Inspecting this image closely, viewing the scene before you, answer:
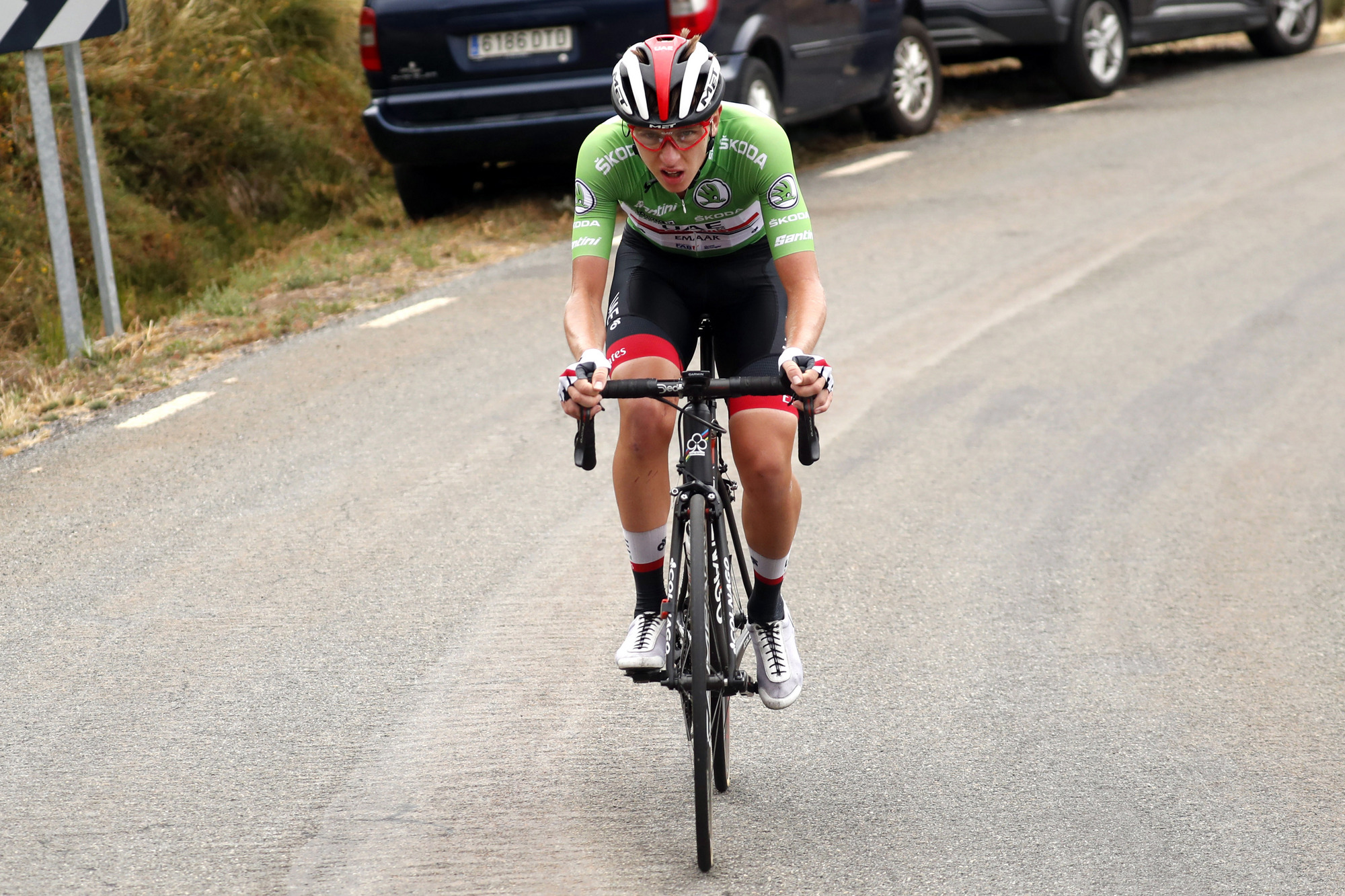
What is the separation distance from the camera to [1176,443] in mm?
6594

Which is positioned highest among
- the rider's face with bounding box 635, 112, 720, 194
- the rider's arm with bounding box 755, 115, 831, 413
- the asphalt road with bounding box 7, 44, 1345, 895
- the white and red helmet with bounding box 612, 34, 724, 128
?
the white and red helmet with bounding box 612, 34, 724, 128

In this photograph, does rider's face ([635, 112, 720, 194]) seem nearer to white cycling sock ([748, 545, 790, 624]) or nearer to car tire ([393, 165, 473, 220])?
white cycling sock ([748, 545, 790, 624])

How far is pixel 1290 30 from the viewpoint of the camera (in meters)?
16.4

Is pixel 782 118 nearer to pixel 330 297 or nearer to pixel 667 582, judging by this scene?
pixel 330 297

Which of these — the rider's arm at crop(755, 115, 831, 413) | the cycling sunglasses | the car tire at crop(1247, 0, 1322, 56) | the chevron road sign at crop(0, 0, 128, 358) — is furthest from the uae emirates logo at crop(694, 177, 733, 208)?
the car tire at crop(1247, 0, 1322, 56)

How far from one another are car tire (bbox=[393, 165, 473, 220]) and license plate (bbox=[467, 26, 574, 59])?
120 cm

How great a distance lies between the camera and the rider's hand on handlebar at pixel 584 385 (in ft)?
11.2

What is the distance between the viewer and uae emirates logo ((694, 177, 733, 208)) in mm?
3941

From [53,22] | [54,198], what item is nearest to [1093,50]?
[53,22]

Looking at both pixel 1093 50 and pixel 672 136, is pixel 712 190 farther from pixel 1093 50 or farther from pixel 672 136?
pixel 1093 50

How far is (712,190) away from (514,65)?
19.6ft

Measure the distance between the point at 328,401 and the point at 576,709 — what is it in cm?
337

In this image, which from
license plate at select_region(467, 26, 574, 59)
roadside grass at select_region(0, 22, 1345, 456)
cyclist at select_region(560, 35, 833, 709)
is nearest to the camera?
cyclist at select_region(560, 35, 833, 709)

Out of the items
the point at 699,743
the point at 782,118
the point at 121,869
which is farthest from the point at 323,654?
the point at 782,118
